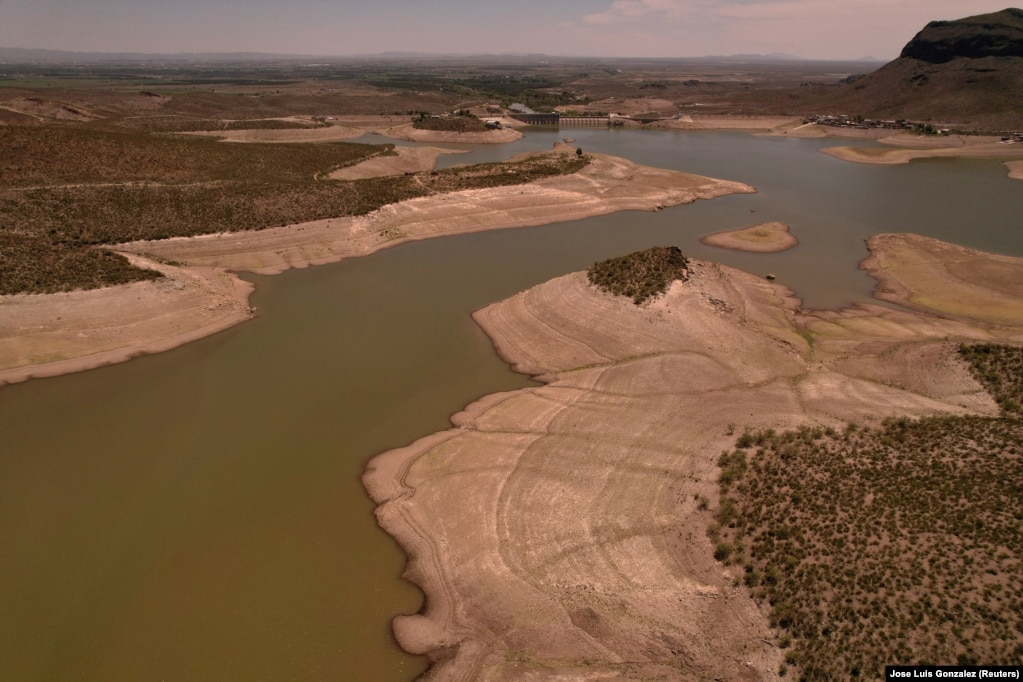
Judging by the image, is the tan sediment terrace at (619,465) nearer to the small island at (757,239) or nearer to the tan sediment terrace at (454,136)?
the small island at (757,239)

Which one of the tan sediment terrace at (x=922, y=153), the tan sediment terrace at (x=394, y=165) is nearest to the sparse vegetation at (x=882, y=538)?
the tan sediment terrace at (x=394, y=165)

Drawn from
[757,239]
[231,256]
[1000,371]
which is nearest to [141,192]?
[231,256]

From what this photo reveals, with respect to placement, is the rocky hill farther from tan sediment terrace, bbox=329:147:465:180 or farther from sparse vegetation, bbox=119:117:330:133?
sparse vegetation, bbox=119:117:330:133

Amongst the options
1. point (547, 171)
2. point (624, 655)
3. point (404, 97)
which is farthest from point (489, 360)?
point (404, 97)

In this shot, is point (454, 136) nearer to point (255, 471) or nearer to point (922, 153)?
point (922, 153)

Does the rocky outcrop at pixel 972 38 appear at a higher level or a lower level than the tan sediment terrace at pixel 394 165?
higher

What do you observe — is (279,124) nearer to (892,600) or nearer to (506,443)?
(506,443)
